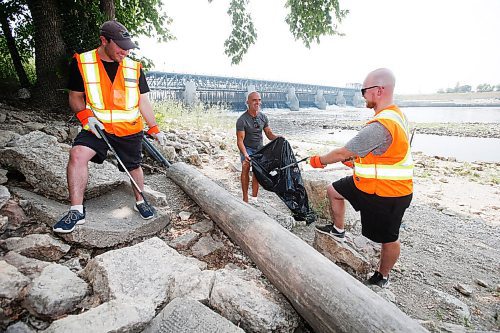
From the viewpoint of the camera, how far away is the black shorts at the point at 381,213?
2.23 metres

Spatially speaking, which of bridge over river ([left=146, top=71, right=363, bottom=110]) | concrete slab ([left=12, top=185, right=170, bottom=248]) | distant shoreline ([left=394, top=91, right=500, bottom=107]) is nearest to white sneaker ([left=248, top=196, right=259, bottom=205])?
concrete slab ([left=12, top=185, right=170, bottom=248])

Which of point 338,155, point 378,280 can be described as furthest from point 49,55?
point 378,280

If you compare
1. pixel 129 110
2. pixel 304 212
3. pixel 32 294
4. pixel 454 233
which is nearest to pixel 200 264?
pixel 32 294

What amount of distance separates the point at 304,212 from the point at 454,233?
2.35m

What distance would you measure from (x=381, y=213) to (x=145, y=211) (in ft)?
7.34

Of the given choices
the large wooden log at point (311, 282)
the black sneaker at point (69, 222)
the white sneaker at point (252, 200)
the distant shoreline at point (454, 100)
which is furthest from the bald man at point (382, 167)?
the distant shoreline at point (454, 100)

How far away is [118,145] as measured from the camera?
2.64 m

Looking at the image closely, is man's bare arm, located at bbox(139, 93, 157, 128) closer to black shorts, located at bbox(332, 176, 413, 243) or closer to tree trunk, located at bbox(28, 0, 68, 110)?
black shorts, located at bbox(332, 176, 413, 243)

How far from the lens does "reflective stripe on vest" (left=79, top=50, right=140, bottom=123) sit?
2369 mm

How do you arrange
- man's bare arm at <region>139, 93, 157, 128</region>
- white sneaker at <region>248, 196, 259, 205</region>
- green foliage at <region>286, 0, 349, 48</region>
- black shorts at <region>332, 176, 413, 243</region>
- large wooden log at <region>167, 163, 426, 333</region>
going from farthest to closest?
green foliage at <region>286, 0, 349, 48</region>, white sneaker at <region>248, 196, 259, 205</region>, man's bare arm at <region>139, 93, 157, 128</region>, black shorts at <region>332, 176, 413, 243</region>, large wooden log at <region>167, 163, 426, 333</region>

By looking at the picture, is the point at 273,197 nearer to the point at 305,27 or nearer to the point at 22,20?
the point at 305,27

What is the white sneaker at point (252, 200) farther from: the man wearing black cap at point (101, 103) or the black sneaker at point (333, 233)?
the man wearing black cap at point (101, 103)

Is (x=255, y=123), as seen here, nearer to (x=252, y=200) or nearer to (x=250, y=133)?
(x=250, y=133)

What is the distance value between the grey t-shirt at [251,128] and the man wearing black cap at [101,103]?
179 cm
